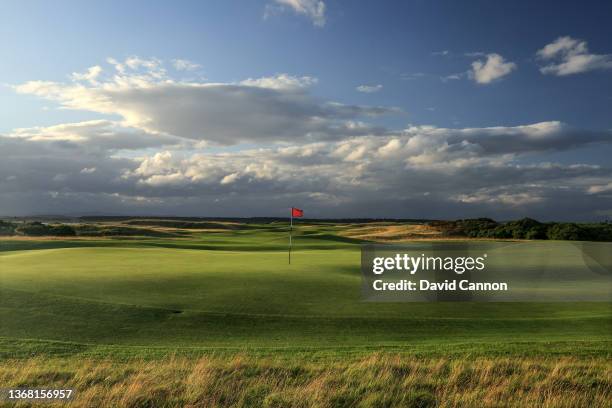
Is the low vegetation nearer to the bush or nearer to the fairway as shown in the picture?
the fairway

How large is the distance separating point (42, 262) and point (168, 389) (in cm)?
2375

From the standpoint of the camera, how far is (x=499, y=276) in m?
28.2

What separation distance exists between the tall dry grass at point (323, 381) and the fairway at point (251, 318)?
198 cm

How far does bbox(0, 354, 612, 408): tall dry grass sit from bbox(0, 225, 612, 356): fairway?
6.49ft

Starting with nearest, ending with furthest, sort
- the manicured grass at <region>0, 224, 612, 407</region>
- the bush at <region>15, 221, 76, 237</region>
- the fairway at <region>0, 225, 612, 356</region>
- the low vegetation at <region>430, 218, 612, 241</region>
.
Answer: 1. the manicured grass at <region>0, 224, 612, 407</region>
2. the fairway at <region>0, 225, 612, 356</region>
3. the low vegetation at <region>430, 218, 612, 241</region>
4. the bush at <region>15, 221, 76, 237</region>

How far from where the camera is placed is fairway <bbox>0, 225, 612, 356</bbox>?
1368cm

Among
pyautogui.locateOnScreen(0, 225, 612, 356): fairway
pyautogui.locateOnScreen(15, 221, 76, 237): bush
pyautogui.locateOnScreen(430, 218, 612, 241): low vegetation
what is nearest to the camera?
pyautogui.locateOnScreen(0, 225, 612, 356): fairway

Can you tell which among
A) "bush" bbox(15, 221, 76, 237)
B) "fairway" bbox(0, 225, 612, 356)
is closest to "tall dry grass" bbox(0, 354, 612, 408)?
"fairway" bbox(0, 225, 612, 356)

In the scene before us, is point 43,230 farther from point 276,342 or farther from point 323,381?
point 323,381

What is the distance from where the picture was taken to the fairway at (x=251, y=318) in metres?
13.7

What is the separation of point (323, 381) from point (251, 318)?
24.5 feet

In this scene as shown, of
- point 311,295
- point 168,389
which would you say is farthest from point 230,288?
point 168,389

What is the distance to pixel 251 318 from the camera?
16.3 meters

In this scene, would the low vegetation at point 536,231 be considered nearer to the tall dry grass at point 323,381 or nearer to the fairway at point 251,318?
the fairway at point 251,318
